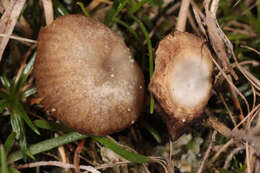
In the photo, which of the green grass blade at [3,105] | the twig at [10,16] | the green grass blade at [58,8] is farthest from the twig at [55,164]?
the green grass blade at [58,8]

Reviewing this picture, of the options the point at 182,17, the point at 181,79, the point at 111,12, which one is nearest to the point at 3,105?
the point at 111,12

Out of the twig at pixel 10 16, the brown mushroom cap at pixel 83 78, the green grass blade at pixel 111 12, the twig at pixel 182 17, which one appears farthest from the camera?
A: the green grass blade at pixel 111 12

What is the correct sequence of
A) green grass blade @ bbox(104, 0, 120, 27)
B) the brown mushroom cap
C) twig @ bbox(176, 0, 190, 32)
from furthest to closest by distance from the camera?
green grass blade @ bbox(104, 0, 120, 27) < twig @ bbox(176, 0, 190, 32) < the brown mushroom cap

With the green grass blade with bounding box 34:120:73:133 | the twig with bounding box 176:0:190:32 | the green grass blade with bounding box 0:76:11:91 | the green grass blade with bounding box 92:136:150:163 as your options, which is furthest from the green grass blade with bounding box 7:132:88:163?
the twig with bounding box 176:0:190:32

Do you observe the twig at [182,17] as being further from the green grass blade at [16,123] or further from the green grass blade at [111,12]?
the green grass blade at [16,123]

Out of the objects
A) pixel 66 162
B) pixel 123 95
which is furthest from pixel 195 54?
pixel 66 162

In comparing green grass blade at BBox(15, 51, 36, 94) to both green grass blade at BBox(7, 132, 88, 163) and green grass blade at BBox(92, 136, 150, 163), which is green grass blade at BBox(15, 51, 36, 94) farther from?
green grass blade at BBox(92, 136, 150, 163)
